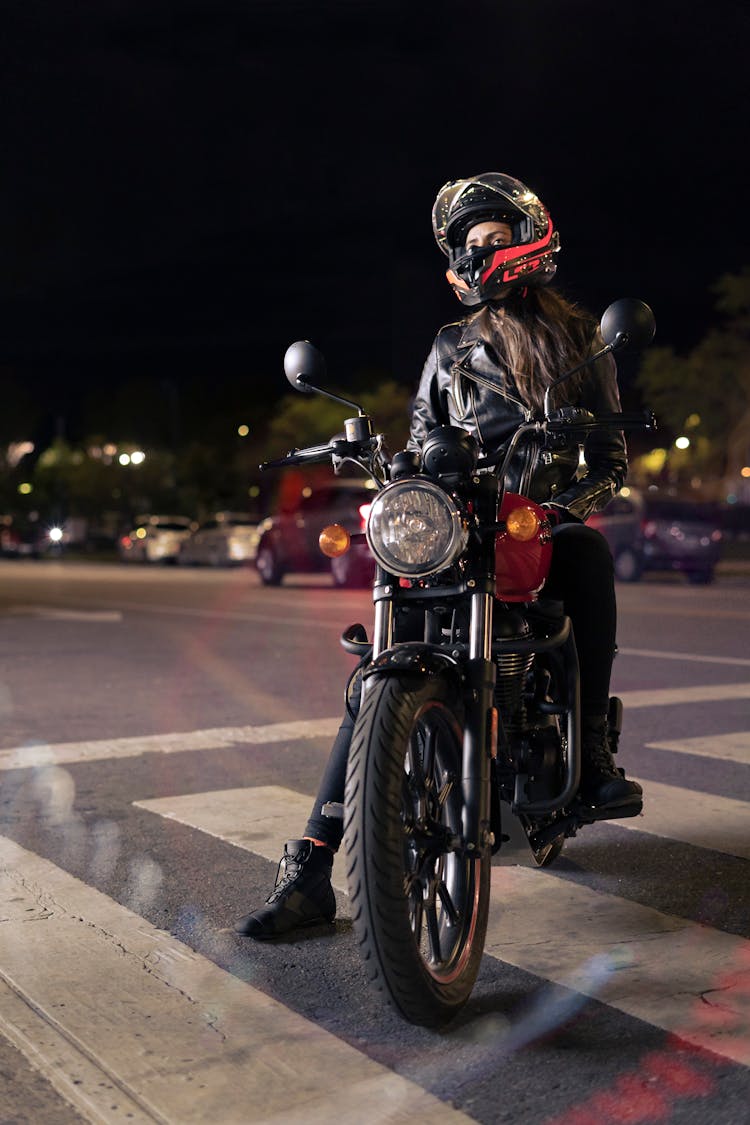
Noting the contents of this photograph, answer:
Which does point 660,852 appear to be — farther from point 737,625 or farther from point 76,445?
point 76,445

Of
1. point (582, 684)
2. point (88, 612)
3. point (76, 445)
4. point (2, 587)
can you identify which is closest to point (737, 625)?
point (88, 612)

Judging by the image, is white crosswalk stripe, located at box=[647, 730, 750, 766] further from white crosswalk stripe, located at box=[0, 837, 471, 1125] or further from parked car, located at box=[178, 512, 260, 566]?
parked car, located at box=[178, 512, 260, 566]

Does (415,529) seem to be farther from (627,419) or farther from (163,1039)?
(163,1039)

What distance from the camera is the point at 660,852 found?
4.93 metres

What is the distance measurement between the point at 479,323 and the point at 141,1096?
7.54ft

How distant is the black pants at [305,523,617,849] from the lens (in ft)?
13.3

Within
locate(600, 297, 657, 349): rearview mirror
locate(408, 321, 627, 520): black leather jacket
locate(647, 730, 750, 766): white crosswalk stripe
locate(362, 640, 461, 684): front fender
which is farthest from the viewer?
locate(647, 730, 750, 766): white crosswalk stripe

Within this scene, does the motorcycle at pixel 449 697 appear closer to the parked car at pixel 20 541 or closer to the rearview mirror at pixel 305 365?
the rearview mirror at pixel 305 365

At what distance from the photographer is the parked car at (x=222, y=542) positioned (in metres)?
36.2

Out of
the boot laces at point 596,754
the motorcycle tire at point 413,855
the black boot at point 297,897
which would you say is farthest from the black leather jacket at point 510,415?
the black boot at point 297,897

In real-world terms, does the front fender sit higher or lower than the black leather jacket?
lower

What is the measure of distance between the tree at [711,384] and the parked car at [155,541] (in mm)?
17623

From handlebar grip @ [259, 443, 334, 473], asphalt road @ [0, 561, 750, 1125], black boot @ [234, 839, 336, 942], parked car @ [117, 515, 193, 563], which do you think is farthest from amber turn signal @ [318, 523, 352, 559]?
parked car @ [117, 515, 193, 563]

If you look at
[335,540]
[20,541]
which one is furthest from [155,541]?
[335,540]
